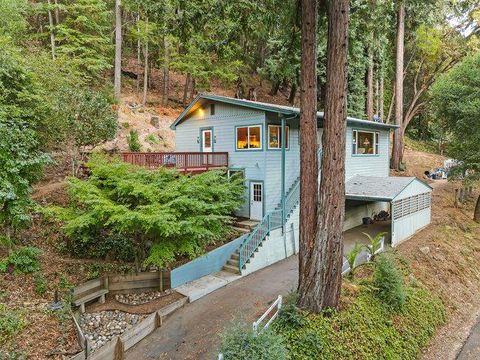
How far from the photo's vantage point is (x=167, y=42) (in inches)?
1019

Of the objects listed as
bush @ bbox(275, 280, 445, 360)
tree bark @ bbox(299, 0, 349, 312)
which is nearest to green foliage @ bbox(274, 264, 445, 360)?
bush @ bbox(275, 280, 445, 360)

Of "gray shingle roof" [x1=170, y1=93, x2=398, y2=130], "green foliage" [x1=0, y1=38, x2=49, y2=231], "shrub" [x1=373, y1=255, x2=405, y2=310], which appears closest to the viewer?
"green foliage" [x1=0, y1=38, x2=49, y2=231]

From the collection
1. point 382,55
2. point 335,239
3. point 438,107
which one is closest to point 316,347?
point 335,239

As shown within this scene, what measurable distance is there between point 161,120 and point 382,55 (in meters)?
21.0

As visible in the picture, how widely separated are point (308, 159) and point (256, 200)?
7.12 m

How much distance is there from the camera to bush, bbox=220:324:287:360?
6.18 metres

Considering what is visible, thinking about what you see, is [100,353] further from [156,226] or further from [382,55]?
[382,55]

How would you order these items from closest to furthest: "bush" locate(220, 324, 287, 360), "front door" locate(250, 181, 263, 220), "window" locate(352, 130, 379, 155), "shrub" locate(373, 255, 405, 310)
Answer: "bush" locate(220, 324, 287, 360)
"shrub" locate(373, 255, 405, 310)
"front door" locate(250, 181, 263, 220)
"window" locate(352, 130, 379, 155)

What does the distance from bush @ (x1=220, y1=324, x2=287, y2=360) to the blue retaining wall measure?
490 centimetres

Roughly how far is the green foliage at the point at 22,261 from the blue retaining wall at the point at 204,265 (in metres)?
4.20

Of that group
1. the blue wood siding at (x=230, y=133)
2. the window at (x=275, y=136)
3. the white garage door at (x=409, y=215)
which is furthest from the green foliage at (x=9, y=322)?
the white garage door at (x=409, y=215)

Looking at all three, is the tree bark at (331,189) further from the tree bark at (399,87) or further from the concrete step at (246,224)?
the tree bark at (399,87)

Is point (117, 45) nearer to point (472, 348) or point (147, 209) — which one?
point (147, 209)

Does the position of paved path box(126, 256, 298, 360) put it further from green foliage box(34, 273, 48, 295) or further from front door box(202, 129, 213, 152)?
front door box(202, 129, 213, 152)
